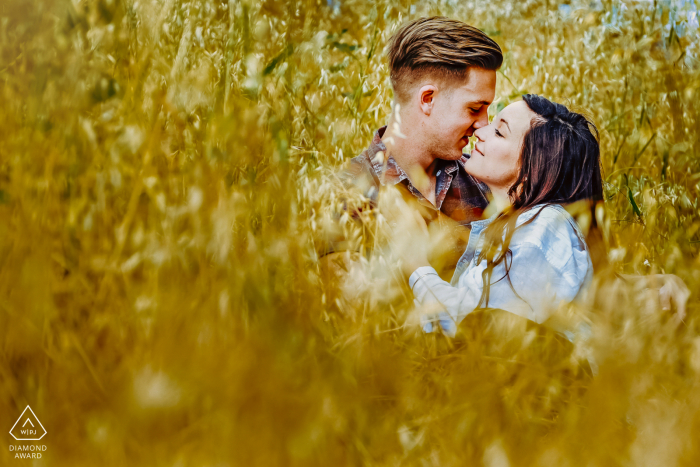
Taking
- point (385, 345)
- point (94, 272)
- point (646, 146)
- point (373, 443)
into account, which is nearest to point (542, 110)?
point (646, 146)

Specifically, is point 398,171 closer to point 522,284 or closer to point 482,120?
point 482,120

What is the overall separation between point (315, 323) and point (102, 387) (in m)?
0.31

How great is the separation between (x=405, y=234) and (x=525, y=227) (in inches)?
8.8

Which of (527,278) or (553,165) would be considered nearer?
(527,278)

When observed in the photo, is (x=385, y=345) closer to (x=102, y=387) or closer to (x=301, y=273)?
(x=301, y=273)

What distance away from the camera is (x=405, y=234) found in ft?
3.40

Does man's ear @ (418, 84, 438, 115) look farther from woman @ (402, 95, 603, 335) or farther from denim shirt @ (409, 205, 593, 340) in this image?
denim shirt @ (409, 205, 593, 340)

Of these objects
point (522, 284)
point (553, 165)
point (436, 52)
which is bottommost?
point (522, 284)

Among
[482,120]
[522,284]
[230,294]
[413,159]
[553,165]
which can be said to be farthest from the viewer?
[413,159]

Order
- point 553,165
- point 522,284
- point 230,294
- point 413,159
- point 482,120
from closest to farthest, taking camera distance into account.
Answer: point 230,294 → point 522,284 → point 553,165 → point 482,120 → point 413,159

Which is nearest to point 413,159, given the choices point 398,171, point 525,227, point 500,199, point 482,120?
point 398,171

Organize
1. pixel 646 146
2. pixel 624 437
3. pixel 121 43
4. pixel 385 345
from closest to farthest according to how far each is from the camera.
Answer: pixel 624 437 < pixel 385 345 < pixel 121 43 < pixel 646 146

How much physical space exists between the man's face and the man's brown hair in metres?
0.02

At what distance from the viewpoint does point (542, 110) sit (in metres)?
1.13
